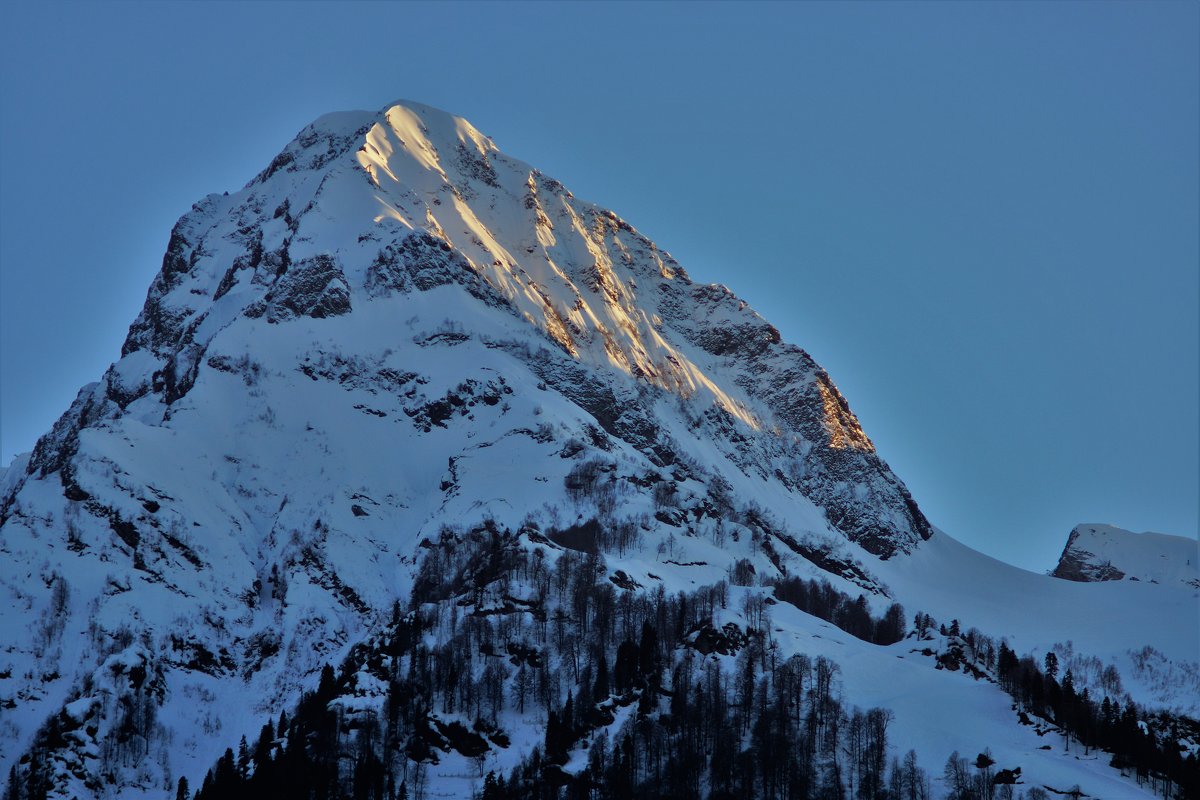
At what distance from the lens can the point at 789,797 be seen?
644 ft

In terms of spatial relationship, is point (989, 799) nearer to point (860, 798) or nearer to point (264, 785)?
point (860, 798)

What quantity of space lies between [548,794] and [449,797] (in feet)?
42.9

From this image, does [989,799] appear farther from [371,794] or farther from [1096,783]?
[371,794]

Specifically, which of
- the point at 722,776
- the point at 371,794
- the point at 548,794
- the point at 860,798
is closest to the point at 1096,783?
the point at 860,798

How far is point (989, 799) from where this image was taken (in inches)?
7608

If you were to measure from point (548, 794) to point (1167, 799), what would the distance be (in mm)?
70939

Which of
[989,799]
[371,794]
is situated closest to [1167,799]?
[989,799]

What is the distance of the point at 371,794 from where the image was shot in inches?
7805

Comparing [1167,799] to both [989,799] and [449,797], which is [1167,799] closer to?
[989,799]

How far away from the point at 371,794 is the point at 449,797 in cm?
887

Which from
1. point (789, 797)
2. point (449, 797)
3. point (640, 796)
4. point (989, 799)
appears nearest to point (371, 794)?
point (449, 797)

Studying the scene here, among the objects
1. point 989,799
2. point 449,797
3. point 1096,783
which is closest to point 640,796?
point 449,797

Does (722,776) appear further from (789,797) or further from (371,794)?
(371,794)

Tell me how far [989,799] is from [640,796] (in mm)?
38627
